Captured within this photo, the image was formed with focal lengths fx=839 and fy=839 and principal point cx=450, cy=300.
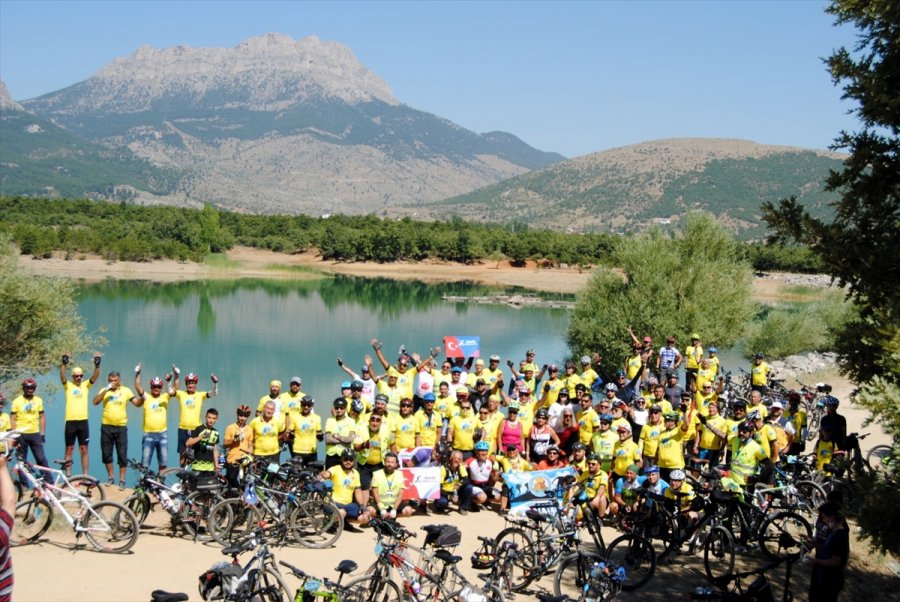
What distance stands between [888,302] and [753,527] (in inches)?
145

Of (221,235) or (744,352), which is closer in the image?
(744,352)

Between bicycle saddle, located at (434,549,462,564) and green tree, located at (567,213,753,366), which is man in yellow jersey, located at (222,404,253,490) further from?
green tree, located at (567,213,753,366)

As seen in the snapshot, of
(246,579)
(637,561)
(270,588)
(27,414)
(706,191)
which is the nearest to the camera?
(246,579)

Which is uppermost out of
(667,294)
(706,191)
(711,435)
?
(706,191)

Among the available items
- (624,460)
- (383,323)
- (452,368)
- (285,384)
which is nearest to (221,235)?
(383,323)

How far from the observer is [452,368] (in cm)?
Result: 1639

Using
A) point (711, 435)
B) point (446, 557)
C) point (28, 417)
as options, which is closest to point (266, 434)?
point (28, 417)

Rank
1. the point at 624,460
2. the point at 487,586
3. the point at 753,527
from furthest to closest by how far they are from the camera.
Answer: the point at 624,460 < the point at 753,527 < the point at 487,586

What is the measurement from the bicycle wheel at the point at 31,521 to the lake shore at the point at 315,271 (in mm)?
57244

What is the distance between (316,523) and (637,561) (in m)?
3.98

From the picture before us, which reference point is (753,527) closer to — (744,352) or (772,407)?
(772,407)

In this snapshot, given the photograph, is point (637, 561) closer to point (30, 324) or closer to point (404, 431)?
point (404, 431)

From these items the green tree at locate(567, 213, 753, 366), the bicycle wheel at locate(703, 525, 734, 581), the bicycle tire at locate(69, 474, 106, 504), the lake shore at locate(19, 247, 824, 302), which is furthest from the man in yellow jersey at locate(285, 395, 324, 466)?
the lake shore at locate(19, 247, 824, 302)

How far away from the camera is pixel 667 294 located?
104 ft
